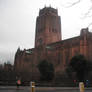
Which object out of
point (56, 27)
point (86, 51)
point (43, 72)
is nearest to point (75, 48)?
point (86, 51)

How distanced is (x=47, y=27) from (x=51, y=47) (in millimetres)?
16646

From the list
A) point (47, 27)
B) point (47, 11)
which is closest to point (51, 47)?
point (47, 27)

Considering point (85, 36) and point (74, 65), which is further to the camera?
point (85, 36)

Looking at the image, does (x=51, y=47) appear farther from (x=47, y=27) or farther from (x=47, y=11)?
(x=47, y=11)

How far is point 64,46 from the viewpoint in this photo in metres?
63.1

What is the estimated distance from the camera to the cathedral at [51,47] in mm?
55250

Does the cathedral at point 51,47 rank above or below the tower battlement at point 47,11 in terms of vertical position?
below

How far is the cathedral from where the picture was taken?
55.2 meters

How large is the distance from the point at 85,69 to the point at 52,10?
54910mm

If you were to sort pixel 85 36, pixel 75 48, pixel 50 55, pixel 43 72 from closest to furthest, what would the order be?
1. pixel 43 72
2. pixel 85 36
3. pixel 75 48
4. pixel 50 55

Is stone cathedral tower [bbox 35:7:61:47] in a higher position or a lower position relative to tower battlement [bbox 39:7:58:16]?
lower

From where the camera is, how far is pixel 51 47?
70312mm

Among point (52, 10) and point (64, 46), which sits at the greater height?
point (52, 10)

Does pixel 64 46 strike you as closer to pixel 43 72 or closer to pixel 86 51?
pixel 86 51
